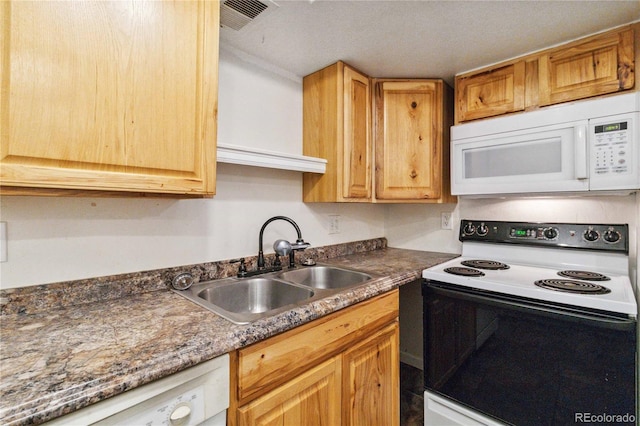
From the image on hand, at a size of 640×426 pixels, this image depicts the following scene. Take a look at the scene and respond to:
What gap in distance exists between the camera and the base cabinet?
2.78 feet

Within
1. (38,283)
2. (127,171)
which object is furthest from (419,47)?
(38,283)

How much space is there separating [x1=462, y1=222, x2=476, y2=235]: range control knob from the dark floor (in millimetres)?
1109

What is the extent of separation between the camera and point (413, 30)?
1.38 meters

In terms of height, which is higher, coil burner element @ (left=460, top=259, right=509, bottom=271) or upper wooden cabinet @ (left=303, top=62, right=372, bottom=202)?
upper wooden cabinet @ (left=303, top=62, right=372, bottom=202)

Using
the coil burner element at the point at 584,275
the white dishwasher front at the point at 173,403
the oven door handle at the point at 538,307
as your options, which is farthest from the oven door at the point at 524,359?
the white dishwasher front at the point at 173,403

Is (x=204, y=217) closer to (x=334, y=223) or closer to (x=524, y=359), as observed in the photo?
(x=334, y=223)

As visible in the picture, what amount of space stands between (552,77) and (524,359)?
1.38 metres

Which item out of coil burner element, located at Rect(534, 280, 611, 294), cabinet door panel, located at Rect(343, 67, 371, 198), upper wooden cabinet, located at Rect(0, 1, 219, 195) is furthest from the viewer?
cabinet door panel, located at Rect(343, 67, 371, 198)

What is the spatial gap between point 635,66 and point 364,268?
5.05 feet

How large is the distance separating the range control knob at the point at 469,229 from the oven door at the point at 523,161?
320mm

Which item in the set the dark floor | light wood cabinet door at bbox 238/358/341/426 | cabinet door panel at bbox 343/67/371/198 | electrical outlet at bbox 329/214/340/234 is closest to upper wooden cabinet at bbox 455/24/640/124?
cabinet door panel at bbox 343/67/371/198

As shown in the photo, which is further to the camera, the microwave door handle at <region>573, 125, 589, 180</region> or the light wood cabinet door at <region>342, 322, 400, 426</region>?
the microwave door handle at <region>573, 125, 589, 180</region>

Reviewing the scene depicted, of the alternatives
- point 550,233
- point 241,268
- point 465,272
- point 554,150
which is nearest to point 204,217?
point 241,268

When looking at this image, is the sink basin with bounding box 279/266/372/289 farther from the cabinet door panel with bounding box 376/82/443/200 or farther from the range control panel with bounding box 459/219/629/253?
the range control panel with bounding box 459/219/629/253
